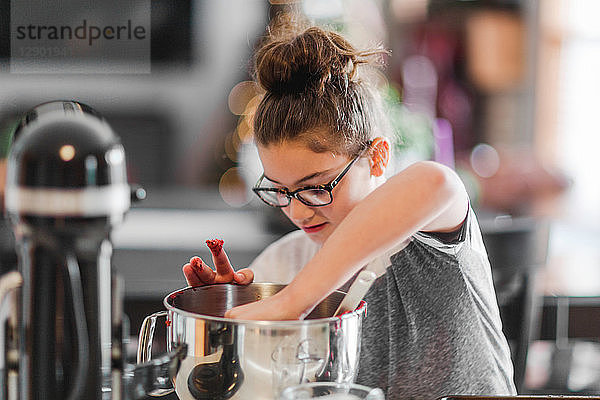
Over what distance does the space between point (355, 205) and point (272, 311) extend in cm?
→ 29

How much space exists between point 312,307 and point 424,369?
1.06 feet

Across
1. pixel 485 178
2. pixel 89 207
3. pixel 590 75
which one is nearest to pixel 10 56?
pixel 89 207

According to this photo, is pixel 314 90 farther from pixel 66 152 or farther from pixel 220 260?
pixel 66 152

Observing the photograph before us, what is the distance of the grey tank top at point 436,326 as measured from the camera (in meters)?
0.82

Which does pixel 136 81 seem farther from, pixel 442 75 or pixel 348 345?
pixel 348 345

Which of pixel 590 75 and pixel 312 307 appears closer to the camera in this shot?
pixel 312 307

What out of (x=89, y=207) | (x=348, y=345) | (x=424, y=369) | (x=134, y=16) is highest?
(x=134, y=16)

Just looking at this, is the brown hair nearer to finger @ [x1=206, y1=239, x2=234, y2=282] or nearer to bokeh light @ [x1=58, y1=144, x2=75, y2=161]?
finger @ [x1=206, y1=239, x2=234, y2=282]

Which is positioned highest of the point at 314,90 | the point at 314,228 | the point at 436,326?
the point at 314,90

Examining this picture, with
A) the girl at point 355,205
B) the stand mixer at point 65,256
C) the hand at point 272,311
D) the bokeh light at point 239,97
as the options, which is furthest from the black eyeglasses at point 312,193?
the bokeh light at point 239,97

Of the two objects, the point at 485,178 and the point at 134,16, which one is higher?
the point at 134,16

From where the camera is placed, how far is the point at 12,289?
0.41 metres

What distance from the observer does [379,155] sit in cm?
87

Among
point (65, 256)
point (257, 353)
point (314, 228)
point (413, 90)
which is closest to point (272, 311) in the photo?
point (257, 353)
